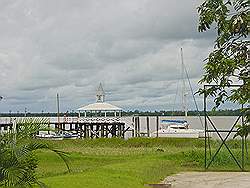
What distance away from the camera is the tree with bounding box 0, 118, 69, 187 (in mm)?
8953

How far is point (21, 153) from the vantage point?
903cm

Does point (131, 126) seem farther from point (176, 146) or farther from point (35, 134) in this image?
point (35, 134)

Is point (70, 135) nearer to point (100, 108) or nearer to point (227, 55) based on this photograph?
point (100, 108)

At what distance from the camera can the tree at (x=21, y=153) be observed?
8953 millimetres

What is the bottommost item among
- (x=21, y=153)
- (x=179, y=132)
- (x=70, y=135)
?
(x=70, y=135)

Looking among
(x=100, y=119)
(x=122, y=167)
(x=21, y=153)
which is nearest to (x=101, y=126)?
(x=100, y=119)

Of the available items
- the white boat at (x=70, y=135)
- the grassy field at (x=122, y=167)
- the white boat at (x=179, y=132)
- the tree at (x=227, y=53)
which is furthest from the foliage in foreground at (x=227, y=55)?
the white boat at (x=70, y=135)

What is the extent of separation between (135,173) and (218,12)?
13.5m

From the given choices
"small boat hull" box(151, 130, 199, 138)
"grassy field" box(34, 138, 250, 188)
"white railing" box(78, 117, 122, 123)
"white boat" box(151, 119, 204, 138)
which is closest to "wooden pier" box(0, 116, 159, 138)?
"white railing" box(78, 117, 122, 123)

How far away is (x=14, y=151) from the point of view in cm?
897

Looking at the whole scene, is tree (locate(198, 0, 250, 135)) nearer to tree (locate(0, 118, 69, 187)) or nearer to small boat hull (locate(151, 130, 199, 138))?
tree (locate(0, 118, 69, 187))

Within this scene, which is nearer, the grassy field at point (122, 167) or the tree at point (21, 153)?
the tree at point (21, 153)

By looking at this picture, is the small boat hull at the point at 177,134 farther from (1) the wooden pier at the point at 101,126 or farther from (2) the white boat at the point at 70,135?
(2) the white boat at the point at 70,135

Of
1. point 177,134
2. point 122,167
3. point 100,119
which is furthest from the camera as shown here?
point 100,119
